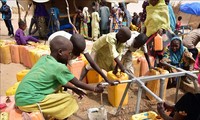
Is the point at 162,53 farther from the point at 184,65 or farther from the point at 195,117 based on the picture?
the point at 195,117

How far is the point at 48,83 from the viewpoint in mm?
2328

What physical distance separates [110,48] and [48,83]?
5.34 feet

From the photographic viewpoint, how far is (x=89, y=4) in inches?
419

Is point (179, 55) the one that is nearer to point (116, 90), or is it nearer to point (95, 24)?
point (116, 90)

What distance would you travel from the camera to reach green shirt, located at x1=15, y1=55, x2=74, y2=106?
2.24 metres

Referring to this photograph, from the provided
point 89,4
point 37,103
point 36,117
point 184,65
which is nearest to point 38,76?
point 37,103

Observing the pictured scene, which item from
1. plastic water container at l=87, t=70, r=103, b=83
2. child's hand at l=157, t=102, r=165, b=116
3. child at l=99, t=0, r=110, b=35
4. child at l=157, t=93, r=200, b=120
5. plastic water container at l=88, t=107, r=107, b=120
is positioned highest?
child at l=99, t=0, r=110, b=35

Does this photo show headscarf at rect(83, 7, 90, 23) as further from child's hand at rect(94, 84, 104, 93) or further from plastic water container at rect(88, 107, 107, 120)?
child's hand at rect(94, 84, 104, 93)

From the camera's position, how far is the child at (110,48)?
355cm

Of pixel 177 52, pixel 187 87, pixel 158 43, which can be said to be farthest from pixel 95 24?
pixel 187 87

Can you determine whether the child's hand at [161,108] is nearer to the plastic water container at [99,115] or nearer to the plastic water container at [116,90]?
the plastic water container at [99,115]

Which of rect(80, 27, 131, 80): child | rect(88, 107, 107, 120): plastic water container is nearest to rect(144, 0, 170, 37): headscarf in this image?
rect(80, 27, 131, 80): child

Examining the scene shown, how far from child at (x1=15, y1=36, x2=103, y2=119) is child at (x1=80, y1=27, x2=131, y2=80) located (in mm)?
1360

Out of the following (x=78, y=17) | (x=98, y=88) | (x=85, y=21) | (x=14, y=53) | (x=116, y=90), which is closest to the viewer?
(x=98, y=88)
